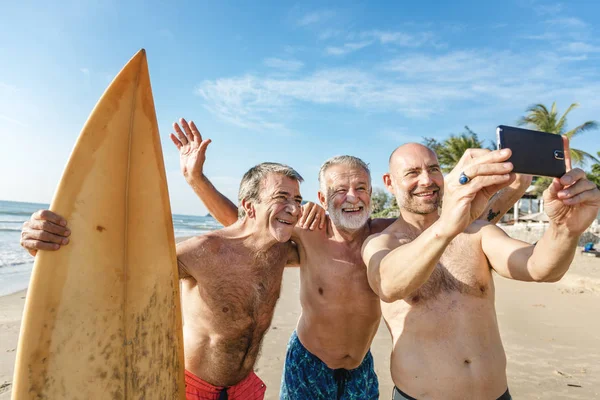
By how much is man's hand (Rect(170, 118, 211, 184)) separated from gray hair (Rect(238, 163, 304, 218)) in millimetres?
576

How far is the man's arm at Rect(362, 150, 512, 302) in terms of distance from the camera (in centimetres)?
142

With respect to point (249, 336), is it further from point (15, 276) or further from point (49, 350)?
point (15, 276)

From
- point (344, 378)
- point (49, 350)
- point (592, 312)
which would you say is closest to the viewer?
point (49, 350)

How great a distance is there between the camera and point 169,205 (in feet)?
8.42

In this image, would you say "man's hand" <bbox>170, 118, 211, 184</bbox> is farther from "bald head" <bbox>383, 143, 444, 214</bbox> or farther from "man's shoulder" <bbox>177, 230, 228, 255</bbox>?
"bald head" <bbox>383, 143, 444, 214</bbox>

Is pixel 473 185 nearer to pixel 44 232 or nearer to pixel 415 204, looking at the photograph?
pixel 415 204

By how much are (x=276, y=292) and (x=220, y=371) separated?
0.67m

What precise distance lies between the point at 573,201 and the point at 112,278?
247cm

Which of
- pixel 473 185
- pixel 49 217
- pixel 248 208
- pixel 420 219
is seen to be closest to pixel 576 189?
pixel 473 185

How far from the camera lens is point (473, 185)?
1.45 metres

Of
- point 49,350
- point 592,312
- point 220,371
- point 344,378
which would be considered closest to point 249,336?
point 220,371

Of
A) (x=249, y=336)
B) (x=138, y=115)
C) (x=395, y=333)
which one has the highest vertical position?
(x=138, y=115)

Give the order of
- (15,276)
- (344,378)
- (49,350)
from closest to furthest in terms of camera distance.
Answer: (49,350) < (344,378) < (15,276)

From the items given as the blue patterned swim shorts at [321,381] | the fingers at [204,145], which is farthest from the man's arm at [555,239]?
the fingers at [204,145]
